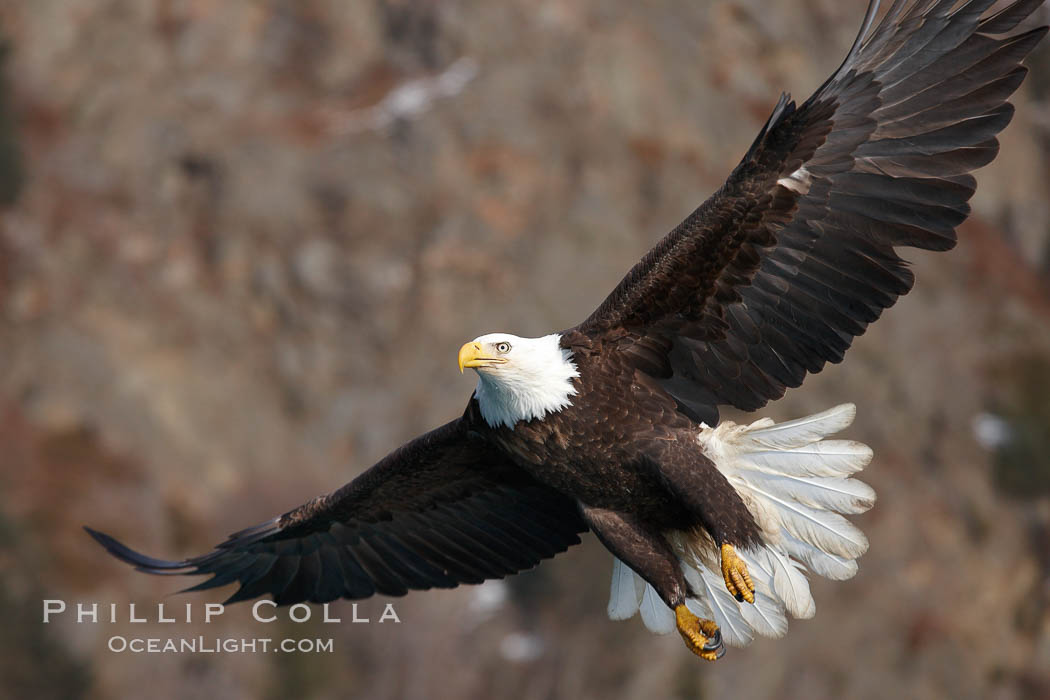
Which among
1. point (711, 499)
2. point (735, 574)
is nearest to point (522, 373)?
point (711, 499)

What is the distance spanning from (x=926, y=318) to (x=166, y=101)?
12.9 metres

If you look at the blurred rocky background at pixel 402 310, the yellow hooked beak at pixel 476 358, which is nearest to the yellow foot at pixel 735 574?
the yellow hooked beak at pixel 476 358

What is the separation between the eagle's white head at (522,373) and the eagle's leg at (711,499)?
1.56ft

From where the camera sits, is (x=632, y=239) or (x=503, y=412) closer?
(x=503, y=412)

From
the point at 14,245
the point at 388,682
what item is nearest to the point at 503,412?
the point at 388,682

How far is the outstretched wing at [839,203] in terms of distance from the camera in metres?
4.94

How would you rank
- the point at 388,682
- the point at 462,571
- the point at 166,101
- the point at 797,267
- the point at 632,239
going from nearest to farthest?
1. the point at 797,267
2. the point at 462,571
3. the point at 388,682
4. the point at 632,239
5. the point at 166,101

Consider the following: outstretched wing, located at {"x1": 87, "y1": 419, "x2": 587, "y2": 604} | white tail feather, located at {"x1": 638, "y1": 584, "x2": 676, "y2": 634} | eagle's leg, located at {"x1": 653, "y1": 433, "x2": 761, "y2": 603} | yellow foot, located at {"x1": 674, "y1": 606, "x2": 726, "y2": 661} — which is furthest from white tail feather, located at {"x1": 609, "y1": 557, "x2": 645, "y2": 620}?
eagle's leg, located at {"x1": 653, "y1": 433, "x2": 761, "y2": 603}

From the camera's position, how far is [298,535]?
6.62m

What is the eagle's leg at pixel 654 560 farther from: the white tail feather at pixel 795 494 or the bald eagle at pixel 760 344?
the white tail feather at pixel 795 494

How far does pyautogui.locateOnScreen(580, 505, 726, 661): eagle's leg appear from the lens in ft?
18.2

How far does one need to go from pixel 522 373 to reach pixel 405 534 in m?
1.70

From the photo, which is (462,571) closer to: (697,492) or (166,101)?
(697,492)

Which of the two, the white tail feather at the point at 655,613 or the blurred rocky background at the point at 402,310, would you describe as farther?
the blurred rocky background at the point at 402,310
